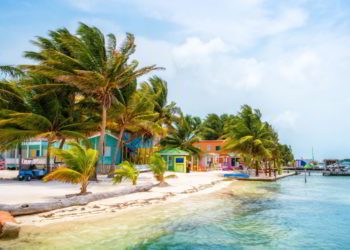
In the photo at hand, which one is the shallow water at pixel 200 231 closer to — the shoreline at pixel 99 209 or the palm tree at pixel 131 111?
the shoreline at pixel 99 209

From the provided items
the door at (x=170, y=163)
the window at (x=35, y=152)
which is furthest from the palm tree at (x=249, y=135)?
the window at (x=35, y=152)

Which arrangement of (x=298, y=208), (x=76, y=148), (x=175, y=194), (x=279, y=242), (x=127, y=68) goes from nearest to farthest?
(x=279, y=242) < (x=76, y=148) < (x=298, y=208) < (x=175, y=194) < (x=127, y=68)

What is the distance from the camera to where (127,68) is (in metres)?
21.0

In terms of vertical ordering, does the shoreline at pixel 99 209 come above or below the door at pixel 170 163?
below

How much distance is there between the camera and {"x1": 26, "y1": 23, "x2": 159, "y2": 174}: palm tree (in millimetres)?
19531

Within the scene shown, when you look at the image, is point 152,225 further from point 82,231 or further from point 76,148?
point 76,148

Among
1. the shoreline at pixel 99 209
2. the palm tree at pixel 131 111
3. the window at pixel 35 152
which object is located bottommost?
the shoreline at pixel 99 209

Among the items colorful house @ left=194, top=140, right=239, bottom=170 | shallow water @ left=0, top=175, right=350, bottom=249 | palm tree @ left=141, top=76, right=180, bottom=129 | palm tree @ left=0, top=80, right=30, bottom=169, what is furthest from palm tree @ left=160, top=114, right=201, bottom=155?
shallow water @ left=0, top=175, right=350, bottom=249

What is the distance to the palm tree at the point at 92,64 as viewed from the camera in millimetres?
19531

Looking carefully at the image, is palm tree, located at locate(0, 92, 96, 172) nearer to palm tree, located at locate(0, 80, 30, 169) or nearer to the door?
palm tree, located at locate(0, 80, 30, 169)

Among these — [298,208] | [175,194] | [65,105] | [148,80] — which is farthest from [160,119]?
[298,208]

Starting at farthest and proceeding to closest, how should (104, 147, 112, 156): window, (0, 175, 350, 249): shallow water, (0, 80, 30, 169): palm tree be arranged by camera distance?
(104, 147, 112, 156): window < (0, 80, 30, 169): palm tree < (0, 175, 350, 249): shallow water

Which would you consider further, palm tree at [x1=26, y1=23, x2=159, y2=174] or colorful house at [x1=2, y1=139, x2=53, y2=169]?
colorful house at [x1=2, y1=139, x2=53, y2=169]

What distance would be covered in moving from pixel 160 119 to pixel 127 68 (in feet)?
50.2
